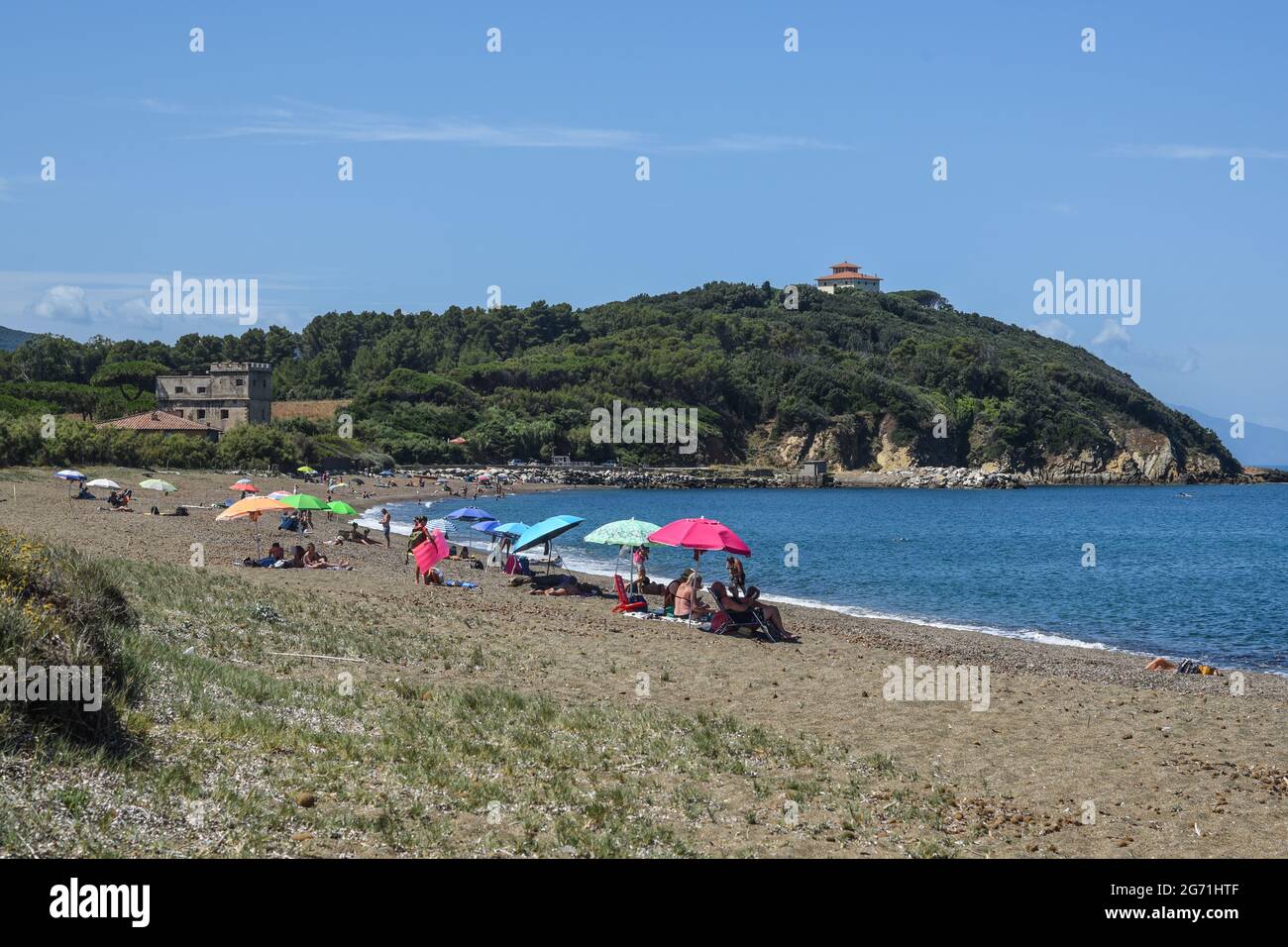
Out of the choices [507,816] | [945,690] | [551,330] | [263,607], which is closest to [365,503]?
[263,607]

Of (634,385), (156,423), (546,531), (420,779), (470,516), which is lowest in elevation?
(420,779)

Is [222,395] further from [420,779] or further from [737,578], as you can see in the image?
[420,779]

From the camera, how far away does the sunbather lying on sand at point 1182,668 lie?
1956 cm

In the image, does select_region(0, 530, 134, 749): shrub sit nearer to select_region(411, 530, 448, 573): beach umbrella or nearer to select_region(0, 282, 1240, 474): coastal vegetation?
select_region(411, 530, 448, 573): beach umbrella

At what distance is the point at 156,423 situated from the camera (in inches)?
3123

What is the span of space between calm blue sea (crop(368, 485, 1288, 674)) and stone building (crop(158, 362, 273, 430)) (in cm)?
2512

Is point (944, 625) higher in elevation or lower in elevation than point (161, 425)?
lower

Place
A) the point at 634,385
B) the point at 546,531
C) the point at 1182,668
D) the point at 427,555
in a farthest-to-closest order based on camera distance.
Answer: the point at 634,385 < the point at 546,531 < the point at 427,555 < the point at 1182,668

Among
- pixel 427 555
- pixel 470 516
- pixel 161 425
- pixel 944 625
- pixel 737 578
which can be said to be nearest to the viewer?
pixel 737 578

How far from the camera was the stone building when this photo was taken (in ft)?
299

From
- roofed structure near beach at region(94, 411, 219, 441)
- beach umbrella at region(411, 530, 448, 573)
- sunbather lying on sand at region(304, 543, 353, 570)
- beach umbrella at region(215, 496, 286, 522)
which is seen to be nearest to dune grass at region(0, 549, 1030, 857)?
beach umbrella at region(411, 530, 448, 573)

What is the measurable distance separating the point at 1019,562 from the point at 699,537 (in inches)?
1012

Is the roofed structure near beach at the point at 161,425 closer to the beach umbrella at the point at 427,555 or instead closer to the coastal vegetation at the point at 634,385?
the coastal vegetation at the point at 634,385

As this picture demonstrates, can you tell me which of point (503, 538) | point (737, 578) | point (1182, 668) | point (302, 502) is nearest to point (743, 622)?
point (737, 578)
